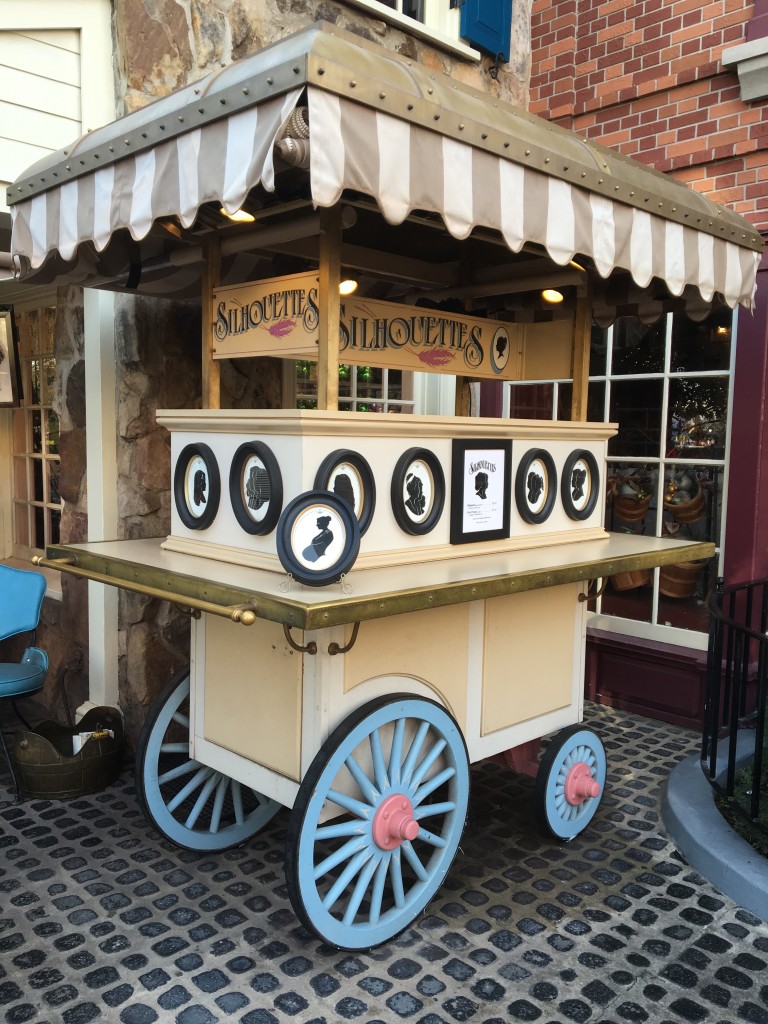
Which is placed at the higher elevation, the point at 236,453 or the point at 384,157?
the point at 384,157

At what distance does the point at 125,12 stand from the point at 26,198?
1.36 metres

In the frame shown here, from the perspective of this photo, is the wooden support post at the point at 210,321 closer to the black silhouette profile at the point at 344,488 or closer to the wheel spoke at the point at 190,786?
the black silhouette profile at the point at 344,488

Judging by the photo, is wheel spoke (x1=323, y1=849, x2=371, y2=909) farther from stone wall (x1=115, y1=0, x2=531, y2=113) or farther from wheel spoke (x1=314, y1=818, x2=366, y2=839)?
stone wall (x1=115, y1=0, x2=531, y2=113)

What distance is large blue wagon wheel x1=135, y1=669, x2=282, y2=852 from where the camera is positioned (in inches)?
127

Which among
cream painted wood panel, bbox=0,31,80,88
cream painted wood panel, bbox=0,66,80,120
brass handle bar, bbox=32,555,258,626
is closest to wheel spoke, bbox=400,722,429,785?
brass handle bar, bbox=32,555,258,626

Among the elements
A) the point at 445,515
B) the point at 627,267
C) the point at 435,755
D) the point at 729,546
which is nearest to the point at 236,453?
the point at 445,515

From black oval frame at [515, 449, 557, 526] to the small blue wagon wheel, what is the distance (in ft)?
3.08

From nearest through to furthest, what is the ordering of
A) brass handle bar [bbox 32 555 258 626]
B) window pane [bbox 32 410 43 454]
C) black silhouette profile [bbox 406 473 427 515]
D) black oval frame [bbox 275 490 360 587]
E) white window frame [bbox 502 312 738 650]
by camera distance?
brass handle bar [bbox 32 555 258 626]
black oval frame [bbox 275 490 360 587]
black silhouette profile [bbox 406 473 427 515]
white window frame [bbox 502 312 738 650]
window pane [bbox 32 410 43 454]

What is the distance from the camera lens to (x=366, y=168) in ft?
6.95

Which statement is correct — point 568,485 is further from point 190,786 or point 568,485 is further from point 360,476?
point 190,786

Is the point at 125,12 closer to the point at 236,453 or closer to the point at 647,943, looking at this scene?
the point at 236,453

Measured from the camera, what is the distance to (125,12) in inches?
150

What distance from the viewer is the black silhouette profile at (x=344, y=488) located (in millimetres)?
2632

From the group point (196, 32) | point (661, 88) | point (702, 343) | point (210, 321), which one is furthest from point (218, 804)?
point (661, 88)
